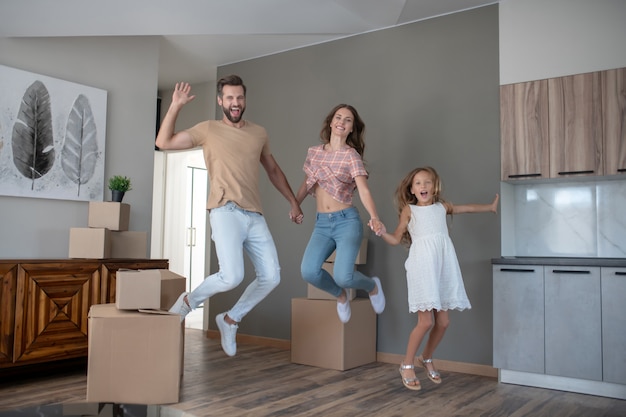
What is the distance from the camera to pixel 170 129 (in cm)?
326

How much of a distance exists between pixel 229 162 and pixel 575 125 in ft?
7.78

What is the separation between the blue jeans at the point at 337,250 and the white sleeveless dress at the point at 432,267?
13.6 inches

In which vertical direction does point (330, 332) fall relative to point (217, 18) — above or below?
below

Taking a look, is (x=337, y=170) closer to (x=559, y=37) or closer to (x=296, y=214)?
(x=296, y=214)

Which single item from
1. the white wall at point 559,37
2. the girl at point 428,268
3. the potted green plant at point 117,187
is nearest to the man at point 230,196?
the girl at point 428,268

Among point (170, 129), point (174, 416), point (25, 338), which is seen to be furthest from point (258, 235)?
point (25, 338)

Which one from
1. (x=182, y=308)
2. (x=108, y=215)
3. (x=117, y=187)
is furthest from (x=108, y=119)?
(x=182, y=308)

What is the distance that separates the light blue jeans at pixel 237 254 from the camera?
323 cm

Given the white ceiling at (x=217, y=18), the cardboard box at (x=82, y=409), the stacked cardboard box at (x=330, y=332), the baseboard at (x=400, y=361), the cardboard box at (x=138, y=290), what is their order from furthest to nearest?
1. the stacked cardboard box at (x=330, y=332)
2. the baseboard at (x=400, y=361)
3. the white ceiling at (x=217, y=18)
4. the cardboard box at (x=138, y=290)
5. the cardboard box at (x=82, y=409)

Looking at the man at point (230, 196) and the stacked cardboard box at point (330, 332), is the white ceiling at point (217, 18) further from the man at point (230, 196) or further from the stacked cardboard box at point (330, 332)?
Answer: the stacked cardboard box at point (330, 332)

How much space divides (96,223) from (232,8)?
1.88 m

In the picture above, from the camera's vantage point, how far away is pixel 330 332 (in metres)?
4.35

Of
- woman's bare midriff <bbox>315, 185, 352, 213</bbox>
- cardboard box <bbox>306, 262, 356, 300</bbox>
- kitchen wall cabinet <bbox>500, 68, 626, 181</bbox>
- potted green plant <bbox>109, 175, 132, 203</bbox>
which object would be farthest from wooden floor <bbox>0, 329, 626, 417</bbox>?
kitchen wall cabinet <bbox>500, 68, 626, 181</bbox>

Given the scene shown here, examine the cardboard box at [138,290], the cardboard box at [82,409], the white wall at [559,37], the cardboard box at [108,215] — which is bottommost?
the cardboard box at [82,409]
